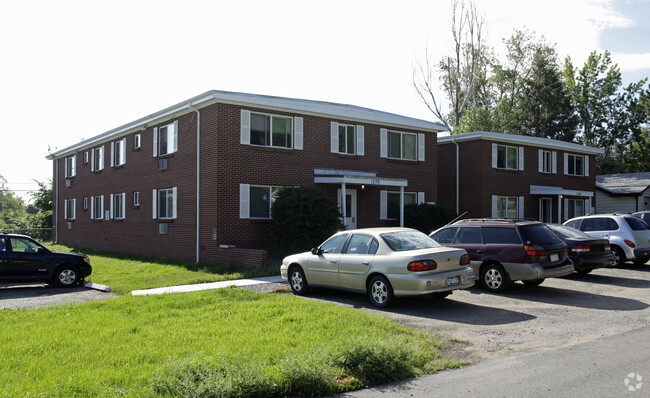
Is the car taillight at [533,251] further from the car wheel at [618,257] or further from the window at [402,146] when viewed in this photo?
the window at [402,146]

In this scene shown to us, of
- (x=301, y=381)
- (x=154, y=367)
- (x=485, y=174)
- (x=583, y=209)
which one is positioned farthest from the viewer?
(x=583, y=209)

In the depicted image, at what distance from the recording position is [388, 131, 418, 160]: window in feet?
77.2

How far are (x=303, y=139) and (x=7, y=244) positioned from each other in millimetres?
10194

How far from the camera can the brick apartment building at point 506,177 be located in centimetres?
2683

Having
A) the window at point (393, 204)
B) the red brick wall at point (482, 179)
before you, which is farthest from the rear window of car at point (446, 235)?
the red brick wall at point (482, 179)

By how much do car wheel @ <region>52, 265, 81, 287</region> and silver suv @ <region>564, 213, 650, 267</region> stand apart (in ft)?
49.2

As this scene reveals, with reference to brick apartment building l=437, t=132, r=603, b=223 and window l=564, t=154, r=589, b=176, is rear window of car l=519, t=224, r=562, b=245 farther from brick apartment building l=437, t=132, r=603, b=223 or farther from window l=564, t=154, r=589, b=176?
window l=564, t=154, r=589, b=176

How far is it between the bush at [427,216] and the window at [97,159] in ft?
52.5

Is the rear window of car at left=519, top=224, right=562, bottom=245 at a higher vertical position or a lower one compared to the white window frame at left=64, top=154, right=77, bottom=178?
lower

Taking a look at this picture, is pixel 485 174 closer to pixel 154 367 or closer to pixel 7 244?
pixel 7 244

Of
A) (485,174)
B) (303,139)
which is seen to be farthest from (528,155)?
Answer: (303,139)

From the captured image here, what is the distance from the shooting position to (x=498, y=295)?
1167 centimetres

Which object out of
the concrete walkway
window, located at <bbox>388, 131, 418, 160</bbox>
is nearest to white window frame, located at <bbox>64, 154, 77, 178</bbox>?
window, located at <bbox>388, 131, 418, 160</bbox>

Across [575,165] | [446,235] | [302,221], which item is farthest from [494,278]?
[575,165]
